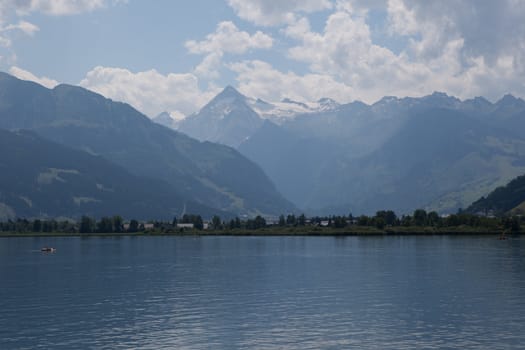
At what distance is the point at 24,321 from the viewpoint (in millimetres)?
89812

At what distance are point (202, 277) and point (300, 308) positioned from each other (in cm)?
4881

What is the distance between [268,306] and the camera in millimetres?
99500

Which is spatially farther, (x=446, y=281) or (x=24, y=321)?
(x=446, y=281)

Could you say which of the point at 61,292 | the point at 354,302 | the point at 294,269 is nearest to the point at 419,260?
the point at 294,269

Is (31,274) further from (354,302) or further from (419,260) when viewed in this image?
(419,260)

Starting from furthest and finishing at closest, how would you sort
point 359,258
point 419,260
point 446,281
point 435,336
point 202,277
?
point 359,258 < point 419,260 < point 202,277 < point 446,281 < point 435,336

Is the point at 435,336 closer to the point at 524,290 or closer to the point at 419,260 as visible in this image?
the point at 524,290

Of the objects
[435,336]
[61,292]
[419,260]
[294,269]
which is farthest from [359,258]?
[435,336]

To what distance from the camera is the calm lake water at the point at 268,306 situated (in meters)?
76.4

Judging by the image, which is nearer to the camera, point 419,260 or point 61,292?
point 61,292

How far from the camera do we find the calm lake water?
76.4 metres

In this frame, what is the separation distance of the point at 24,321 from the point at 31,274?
67603 millimetres

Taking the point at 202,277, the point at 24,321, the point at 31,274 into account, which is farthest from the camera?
the point at 31,274

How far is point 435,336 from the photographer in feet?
254
